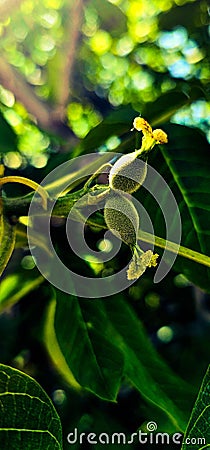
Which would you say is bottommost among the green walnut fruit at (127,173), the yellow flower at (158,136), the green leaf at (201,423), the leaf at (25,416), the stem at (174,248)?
the green leaf at (201,423)

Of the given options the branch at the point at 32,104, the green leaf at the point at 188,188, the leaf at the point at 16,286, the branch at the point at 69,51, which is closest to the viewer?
the green leaf at the point at 188,188

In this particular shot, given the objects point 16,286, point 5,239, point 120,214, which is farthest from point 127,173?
point 16,286

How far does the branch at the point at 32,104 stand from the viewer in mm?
1377

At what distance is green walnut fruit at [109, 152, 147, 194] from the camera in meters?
0.60

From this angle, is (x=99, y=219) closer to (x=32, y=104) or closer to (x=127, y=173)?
(x=127, y=173)

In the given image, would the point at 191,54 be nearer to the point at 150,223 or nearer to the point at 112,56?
the point at 112,56

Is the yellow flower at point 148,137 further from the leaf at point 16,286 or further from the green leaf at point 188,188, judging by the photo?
the leaf at point 16,286

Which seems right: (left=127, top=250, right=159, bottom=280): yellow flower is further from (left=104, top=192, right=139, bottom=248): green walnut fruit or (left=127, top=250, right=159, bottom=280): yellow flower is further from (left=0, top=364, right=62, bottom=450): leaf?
(left=0, top=364, right=62, bottom=450): leaf

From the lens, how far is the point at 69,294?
0.88 m

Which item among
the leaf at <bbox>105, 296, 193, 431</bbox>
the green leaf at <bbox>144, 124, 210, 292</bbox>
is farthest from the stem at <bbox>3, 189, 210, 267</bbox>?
the leaf at <bbox>105, 296, 193, 431</bbox>

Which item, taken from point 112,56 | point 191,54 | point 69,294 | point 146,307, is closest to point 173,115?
point 69,294

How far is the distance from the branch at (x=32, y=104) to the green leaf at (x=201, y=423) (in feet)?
2.61

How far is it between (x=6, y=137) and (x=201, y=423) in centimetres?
61

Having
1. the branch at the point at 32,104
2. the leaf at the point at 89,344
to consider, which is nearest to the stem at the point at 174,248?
the leaf at the point at 89,344
